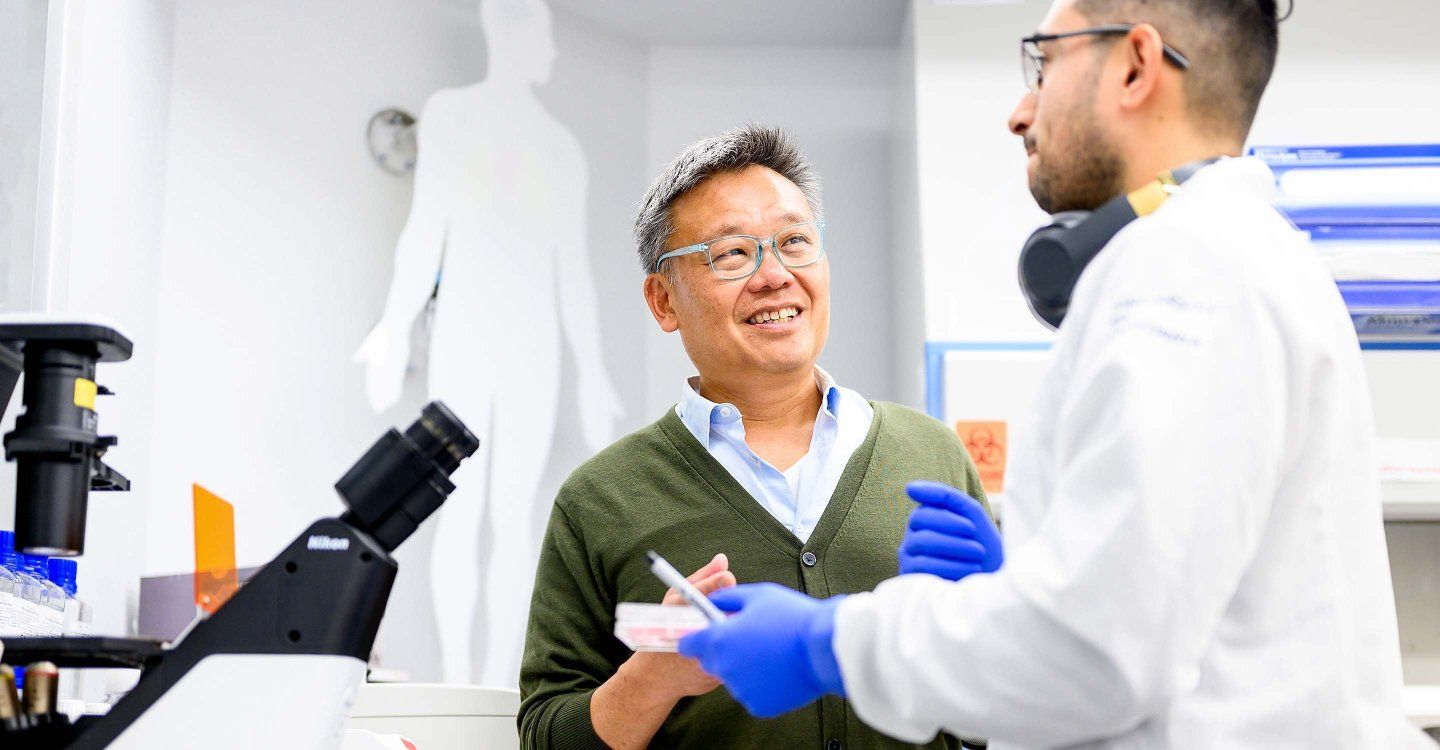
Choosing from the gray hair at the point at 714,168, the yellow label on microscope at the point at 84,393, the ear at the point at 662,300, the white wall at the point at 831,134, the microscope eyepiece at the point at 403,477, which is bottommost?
the microscope eyepiece at the point at 403,477

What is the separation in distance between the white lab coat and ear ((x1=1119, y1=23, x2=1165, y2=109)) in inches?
5.4

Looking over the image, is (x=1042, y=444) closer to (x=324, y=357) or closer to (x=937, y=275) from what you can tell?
(x=937, y=275)

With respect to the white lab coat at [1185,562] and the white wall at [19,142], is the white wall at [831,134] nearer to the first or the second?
the white wall at [19,142]

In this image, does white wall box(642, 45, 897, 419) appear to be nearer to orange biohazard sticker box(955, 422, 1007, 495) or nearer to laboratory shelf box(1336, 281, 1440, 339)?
orange biohazard sticker box(955, 422, 1007, 495)

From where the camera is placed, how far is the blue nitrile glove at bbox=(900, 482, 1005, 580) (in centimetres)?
133

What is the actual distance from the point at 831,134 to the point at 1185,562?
3.07 metres

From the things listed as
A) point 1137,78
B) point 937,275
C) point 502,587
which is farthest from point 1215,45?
point 502,587

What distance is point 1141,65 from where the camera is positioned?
1122 millimetres

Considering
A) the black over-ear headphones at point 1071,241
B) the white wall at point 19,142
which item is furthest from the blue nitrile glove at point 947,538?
the white wall at point 19,142

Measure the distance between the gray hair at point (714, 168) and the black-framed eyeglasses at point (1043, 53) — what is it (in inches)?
30.9

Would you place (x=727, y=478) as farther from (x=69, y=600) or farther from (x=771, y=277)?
(x=69, y=600)

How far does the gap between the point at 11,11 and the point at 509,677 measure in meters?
1.74

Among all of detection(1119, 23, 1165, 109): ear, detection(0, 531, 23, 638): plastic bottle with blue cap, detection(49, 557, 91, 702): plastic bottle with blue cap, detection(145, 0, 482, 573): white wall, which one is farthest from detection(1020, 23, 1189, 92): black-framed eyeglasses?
detection(145, 0, 482, 573): white wall

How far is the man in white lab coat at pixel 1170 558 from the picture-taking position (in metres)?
0.89
